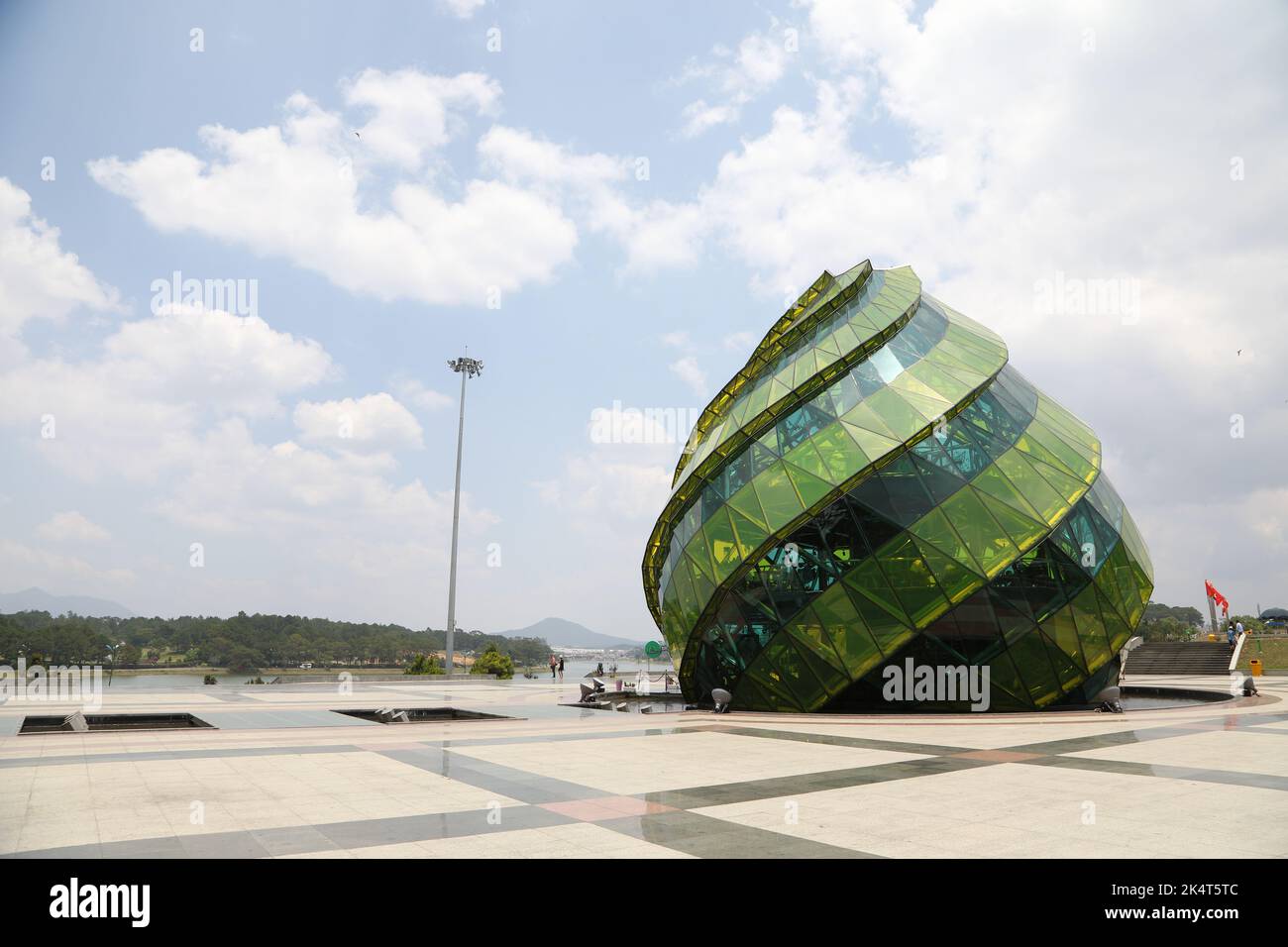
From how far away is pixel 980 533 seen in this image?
21.0 m

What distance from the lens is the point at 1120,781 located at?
34.3ft

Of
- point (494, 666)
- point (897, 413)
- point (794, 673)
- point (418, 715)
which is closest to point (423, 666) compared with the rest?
point (494, 666)

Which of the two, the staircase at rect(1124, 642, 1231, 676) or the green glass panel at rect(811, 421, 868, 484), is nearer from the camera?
the green glass panel at rect(811, 421, 868, 484)

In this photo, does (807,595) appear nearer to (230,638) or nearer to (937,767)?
(937,767)

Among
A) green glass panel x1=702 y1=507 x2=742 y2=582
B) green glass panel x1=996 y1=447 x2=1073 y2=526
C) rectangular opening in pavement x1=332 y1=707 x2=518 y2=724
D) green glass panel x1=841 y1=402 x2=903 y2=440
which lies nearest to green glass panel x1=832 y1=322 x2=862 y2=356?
green glass panel x1=841 y1=402 x2=903 y2=440

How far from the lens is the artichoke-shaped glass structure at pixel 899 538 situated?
20969 millimetres

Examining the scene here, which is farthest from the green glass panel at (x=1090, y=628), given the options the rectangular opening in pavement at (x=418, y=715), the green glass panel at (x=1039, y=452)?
the rectangular opening in pavement at (x=418, y=715)

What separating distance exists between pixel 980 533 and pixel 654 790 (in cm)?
1425

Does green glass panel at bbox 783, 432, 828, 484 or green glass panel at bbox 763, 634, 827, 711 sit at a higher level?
green glass panel at bbox 783, 432, 828, 484

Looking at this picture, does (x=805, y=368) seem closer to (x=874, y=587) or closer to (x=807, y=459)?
(x=807, y=459)

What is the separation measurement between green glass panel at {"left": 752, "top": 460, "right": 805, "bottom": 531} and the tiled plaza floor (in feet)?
19.1

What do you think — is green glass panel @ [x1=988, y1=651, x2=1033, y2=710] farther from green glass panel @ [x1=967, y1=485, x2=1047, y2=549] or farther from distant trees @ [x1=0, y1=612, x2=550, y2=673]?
distant trees @ [x1=0, y1=612, x2=550, y2=673]

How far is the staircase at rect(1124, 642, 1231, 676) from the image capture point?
143 feet

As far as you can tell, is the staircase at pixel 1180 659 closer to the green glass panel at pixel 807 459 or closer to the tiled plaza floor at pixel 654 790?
the tiled plaza floor at pixel 654 790
